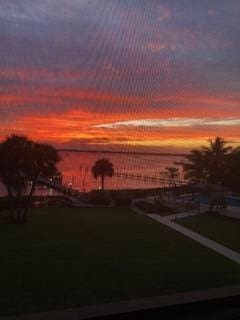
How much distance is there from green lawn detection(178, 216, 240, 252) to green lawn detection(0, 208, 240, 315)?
91 cm

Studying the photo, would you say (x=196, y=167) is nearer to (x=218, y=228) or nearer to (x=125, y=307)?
(x=218, y=228)

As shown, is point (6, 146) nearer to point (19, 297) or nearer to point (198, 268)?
point (198, 268)

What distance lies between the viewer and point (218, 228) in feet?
56.5

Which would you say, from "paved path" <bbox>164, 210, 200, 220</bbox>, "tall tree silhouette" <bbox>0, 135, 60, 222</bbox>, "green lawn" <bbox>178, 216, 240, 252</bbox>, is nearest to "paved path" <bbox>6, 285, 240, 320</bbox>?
"green lawn" <bbox>178, 216, 240, 252</bbox>

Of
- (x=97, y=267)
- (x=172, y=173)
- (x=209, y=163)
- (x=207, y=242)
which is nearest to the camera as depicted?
(x=97, y=267)

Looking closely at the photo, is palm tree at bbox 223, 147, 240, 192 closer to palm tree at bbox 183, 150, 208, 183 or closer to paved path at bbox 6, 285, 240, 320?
palm tree at bbox 183, 150, 208, 183

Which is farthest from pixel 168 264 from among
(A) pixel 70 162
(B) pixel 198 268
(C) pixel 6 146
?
(A) pixel 70 162

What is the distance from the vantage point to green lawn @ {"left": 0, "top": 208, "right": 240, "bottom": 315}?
682 cm

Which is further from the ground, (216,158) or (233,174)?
(216,158)

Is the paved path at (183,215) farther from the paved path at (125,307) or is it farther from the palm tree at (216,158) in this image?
the paved path at (125,307)

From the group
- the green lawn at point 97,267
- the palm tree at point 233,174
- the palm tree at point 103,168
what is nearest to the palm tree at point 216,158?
the palm tree at point 233,174

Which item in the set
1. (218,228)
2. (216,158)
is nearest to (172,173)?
(216,158)

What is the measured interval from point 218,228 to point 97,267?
344 inches

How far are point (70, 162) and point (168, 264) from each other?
88526mm
